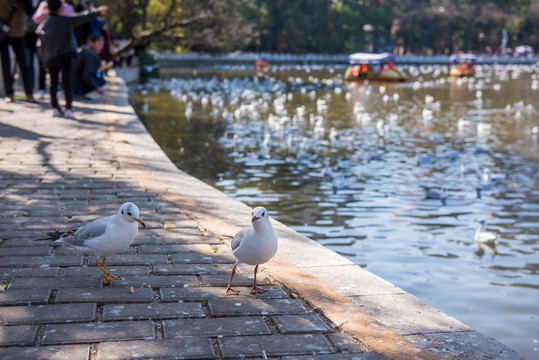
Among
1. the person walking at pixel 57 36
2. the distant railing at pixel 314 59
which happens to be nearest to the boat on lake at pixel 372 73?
the person walking at pixel 57 36

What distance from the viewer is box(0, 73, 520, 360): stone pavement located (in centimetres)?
297

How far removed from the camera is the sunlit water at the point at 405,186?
5906 mm

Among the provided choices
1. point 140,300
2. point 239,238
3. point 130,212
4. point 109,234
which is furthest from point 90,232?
point 239,238

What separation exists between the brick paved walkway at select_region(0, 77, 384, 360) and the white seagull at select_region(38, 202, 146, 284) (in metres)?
0.20

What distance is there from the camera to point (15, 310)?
3.30 m

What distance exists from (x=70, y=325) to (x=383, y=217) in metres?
5.32

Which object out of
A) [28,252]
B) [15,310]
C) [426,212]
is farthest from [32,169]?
[426,212]

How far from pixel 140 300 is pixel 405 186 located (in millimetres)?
6610

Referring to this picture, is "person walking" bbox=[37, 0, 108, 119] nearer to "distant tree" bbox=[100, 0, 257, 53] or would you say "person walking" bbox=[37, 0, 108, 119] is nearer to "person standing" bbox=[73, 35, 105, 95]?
"person standing" bbox=[73, 35, 105, 95]

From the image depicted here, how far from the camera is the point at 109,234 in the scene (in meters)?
3.62

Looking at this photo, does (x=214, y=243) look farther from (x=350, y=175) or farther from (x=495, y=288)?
(x=350, y=175)

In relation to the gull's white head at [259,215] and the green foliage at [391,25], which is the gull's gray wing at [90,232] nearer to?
the gull's white head at [259,215]

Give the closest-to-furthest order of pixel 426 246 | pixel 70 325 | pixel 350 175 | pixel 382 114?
1. pixel 70 325
2. pixel 426 246
3. pixel 350 175
4. pixel 382 114

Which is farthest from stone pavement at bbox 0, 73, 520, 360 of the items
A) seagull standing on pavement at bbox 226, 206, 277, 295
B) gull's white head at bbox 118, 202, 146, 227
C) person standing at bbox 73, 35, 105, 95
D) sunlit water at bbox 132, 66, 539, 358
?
person standing at bbox 73, 35, 105, 95
